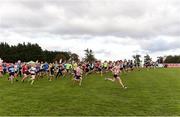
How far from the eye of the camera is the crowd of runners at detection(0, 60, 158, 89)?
121ft

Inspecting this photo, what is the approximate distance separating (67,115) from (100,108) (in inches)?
106

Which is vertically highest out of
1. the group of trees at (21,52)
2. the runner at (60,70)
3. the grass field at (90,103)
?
the group of trees at (21,52)

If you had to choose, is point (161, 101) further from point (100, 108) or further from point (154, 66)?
point (154, 66)

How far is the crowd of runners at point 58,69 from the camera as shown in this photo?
3694 cm

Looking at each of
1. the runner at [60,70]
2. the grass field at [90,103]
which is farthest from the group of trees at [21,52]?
the grass field at [90,103]

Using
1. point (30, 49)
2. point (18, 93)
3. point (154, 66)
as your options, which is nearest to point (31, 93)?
point (18, 93)

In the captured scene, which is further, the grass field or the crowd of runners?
the crowd of runners

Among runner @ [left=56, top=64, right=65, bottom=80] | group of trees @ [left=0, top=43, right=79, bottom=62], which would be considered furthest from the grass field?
group of trees @ [left=0, top=43, right=79, bottom=62]

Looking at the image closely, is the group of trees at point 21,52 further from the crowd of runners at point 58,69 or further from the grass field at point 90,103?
the grass field at point 90,103

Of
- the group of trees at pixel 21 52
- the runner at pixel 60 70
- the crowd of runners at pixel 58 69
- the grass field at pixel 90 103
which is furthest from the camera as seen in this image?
the group of trees at pixel 21 52

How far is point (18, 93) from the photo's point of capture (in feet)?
93.7

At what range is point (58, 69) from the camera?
153 ft

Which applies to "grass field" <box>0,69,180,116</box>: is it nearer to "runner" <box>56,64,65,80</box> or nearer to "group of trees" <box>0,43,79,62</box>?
"runner" <box>56,64,65,80</box>

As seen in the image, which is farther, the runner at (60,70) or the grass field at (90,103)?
the runner at (60,70)
